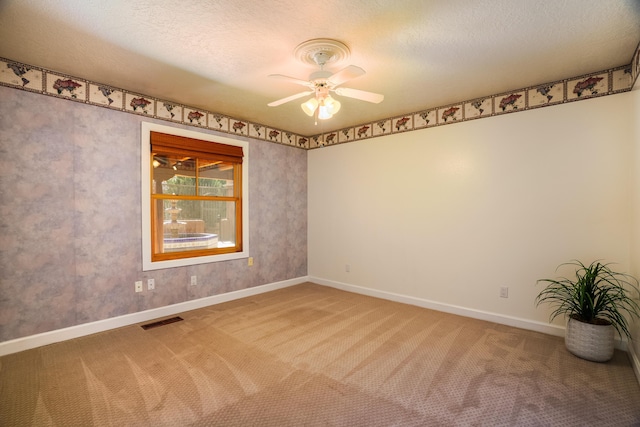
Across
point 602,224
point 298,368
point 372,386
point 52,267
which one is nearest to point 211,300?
point 52,267

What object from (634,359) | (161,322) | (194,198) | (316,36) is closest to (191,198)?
(194,198)

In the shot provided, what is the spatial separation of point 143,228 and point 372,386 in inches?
112

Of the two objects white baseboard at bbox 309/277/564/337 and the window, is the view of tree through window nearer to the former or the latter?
the window

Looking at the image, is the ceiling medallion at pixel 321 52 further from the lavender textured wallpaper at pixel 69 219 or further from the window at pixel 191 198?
the lavender textured wallpaper at pixel 69 219

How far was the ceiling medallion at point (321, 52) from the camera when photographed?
88.6 inches

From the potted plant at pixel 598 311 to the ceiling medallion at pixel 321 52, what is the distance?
275 centimetres

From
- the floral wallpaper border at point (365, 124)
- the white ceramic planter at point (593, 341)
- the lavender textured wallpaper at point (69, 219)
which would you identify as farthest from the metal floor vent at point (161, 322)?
the white ceramic planter at point (593, 341)

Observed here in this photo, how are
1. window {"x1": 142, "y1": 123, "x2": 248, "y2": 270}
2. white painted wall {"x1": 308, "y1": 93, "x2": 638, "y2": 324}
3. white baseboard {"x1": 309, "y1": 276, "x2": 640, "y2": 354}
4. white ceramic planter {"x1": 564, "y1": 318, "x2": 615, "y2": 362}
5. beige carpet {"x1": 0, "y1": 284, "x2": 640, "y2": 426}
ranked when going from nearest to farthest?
beige carpet {"x1": 0, "y1": 284, "x2": 640, "y2": 426}
white ceramic planter {"x1": 564, "y1": 318, "x2": 615, "y2": 362}
white painted wall {"x1": 308, "y1": 93, "x2": 638, "y2": 324}
white baseboard {"x1": 309, "y1": 276, "x2": 640, "y2": 354}
window {"x1": 142, "y1": 123, "x2": 248, "y2": 270}

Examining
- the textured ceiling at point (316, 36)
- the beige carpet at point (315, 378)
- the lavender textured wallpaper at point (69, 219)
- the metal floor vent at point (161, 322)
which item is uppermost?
the textured ceiling at point (316, 36)

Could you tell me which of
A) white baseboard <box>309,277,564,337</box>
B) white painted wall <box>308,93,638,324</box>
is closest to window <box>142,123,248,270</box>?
white painted wall <box>308,93,638,324</box>

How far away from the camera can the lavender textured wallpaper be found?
257cm

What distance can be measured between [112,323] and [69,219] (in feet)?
3.76

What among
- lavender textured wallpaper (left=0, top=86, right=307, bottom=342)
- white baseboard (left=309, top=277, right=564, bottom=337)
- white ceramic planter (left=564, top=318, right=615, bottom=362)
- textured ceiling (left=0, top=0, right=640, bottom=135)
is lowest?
white baseboard (left=309, top=277, right=564, bottom=337)

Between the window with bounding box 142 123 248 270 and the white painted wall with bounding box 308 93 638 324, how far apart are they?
158 cm
